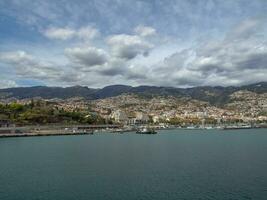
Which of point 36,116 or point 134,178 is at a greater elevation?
point 36,116

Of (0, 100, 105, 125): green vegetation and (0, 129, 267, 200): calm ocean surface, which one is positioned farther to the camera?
(0, 100, 105, 125): green vegetation

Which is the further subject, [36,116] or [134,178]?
[36,116]

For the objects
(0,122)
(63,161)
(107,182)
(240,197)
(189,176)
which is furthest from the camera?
(0,122)

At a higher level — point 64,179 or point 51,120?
point 51,120

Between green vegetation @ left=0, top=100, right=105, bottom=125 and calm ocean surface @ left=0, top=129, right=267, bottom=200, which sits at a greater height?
green vegetation @ left=0, top=100, right=105, bottom=125

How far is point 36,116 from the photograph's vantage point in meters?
131

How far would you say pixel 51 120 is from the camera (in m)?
135

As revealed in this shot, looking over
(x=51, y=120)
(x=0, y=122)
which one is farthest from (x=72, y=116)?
(x=0, y=122)

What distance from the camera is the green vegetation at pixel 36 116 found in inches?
4953

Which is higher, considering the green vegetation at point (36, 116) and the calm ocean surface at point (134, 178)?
the green vegetation at point (36, 116)

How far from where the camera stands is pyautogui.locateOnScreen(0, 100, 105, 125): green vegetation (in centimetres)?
12581

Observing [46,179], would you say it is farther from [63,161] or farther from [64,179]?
[63,161]

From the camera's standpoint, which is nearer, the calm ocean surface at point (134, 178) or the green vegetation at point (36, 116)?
the calm ocean surface at point (134, 178)

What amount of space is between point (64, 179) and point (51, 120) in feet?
354
